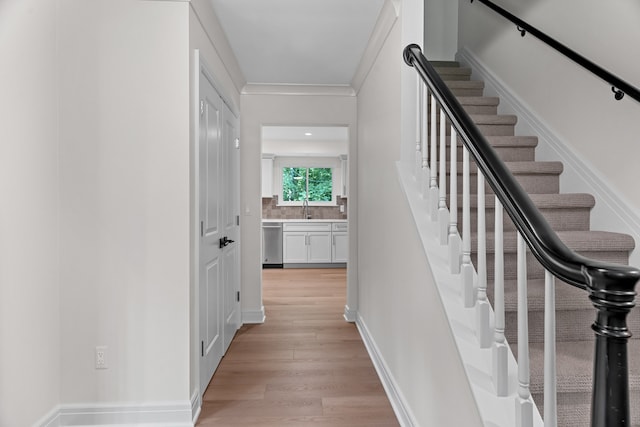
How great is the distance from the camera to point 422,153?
1.96 meters

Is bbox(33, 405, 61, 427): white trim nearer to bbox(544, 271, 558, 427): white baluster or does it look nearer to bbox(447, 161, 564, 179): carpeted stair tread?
bbox(544, 271, 558, 427): white baluster

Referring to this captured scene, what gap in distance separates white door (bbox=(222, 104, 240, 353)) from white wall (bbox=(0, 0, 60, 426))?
1.24 m

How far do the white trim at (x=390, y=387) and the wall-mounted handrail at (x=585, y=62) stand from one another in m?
1.86

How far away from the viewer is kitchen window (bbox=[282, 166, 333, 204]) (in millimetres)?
7883

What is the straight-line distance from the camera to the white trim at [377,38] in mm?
2334

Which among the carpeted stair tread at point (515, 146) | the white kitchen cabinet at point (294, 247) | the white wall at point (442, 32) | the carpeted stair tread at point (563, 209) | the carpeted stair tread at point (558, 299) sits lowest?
the white kitchen cabinet at point (294, 247)

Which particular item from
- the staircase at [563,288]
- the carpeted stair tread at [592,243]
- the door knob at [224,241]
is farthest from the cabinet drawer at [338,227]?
the carpeted stair tread at [592,243]

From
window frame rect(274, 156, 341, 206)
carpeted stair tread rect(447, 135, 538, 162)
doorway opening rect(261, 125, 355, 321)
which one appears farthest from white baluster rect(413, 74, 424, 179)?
window frame rect(274, 156, 341, 206)

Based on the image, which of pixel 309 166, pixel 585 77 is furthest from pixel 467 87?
pixel 309 166

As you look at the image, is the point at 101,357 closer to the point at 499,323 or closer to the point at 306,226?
the point at 499,323

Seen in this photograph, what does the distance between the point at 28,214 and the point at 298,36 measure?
81.1 inches

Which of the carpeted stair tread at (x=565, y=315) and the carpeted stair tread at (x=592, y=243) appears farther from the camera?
the carpeted stair tread at (x=592, y=243)

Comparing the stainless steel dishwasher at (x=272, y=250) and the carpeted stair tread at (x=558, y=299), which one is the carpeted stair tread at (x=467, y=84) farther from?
the stainless steel dishwasher at (x=272, y=250)

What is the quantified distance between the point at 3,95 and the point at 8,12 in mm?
362
